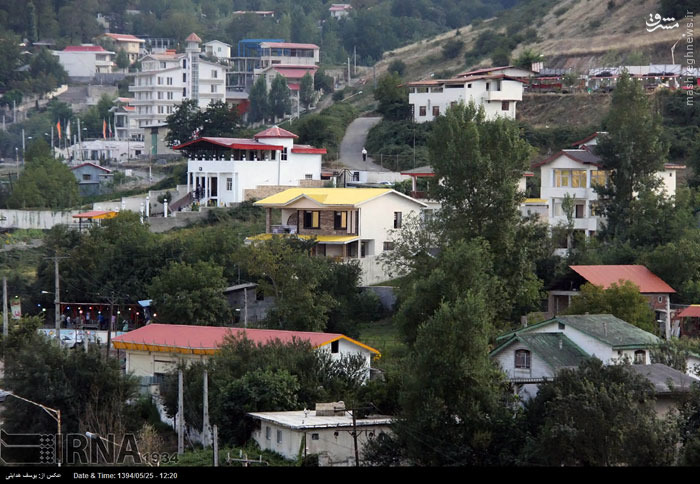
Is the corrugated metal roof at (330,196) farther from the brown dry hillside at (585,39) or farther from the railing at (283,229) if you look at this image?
the brown dry hillside at (585,39)

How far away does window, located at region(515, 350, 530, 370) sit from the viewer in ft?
82.4

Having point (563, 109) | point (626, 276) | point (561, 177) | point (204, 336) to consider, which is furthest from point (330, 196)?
point (563, 109)

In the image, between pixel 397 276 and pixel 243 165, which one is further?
pixel 243 165

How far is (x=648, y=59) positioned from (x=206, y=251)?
26.1 meters

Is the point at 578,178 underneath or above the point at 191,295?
above

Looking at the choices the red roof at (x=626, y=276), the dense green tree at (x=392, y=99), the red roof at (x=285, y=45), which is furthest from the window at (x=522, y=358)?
the red roof at (x=285, y=45)

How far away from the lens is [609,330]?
85.2 ft

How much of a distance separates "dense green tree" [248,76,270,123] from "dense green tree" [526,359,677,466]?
53409 millimetres

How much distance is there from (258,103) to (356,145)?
21847mm

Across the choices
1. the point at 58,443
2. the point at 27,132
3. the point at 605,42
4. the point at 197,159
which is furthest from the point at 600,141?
the point at 27,132

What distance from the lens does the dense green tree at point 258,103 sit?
240ft

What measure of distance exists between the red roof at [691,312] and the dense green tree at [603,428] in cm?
A: 893

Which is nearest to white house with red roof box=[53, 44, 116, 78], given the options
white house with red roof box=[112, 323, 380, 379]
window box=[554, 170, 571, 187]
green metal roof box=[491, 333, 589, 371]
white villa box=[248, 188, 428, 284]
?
white villa box=[248, 188, 428, 284]

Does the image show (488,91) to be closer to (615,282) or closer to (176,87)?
(615,282)
